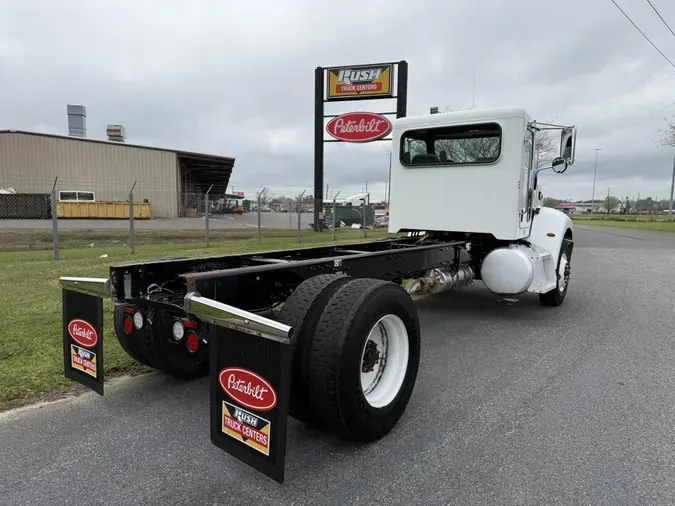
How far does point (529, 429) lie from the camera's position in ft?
10.3

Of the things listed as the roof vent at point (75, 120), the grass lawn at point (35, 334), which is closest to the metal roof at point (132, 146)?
the roof vent at point (75, 120)

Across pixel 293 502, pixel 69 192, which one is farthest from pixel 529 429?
pixel 69 192

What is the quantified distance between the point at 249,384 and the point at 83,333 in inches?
63.1

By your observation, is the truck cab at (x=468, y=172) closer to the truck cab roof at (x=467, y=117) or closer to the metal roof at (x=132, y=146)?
the truck cab roof at (x=467, y=117)

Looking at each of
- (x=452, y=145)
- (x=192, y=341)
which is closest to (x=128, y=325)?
(x=192, y=341)

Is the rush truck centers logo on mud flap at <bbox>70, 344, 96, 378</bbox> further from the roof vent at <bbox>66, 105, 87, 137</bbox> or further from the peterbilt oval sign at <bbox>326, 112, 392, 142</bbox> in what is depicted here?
the roof vent at <bbox>66, 105, 87, 137</bbox>

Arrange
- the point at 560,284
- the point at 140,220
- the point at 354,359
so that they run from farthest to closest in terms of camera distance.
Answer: the point at 140,220 < the point at 560,284 < the point at 354,359

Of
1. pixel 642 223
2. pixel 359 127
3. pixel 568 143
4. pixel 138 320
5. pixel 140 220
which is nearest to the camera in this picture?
pixel 138 320

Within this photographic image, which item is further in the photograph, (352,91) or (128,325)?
(352,91)

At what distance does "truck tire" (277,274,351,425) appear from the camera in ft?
8.39

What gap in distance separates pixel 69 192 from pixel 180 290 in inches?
1421

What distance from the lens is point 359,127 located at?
20531 mm

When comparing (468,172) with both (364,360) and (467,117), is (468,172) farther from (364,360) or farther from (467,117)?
(364,360)

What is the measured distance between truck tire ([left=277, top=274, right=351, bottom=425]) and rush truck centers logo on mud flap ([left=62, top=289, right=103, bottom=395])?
132 centimetres
